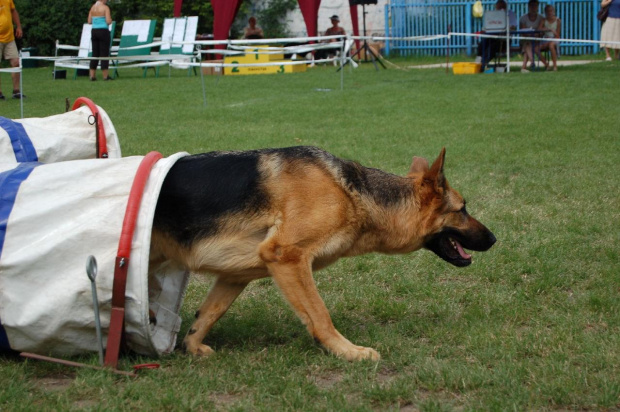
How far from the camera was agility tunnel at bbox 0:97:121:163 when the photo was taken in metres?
5.01

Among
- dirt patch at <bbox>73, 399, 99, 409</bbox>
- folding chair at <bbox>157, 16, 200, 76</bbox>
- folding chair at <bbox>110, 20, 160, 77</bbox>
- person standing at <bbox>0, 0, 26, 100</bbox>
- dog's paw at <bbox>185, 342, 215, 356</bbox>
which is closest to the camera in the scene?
dirt patch at <bbox>73, 399, 99, 409</bbox>

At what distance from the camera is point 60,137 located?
5477 millimetres

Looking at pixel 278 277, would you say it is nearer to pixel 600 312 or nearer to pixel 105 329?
pixel 105 329

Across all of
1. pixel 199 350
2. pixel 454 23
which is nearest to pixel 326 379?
pixel 199 350

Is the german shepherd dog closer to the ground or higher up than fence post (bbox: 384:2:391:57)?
closer to the ground

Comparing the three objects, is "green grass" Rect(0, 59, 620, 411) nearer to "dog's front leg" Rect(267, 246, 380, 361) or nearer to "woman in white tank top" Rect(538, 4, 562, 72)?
"dog's front leg" Rect(267, 246, 380, 361)

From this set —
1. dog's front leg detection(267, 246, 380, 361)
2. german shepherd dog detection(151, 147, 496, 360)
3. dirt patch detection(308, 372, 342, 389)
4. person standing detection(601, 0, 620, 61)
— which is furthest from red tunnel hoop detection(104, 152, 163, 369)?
person standing detection(601, 0, 620, 61)

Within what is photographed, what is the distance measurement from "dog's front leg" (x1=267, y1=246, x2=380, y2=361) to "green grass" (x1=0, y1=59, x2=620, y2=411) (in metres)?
0.10

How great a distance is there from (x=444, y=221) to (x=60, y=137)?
9.46 feet

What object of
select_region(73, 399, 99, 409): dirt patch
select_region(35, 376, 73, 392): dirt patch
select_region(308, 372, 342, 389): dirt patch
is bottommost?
select_region(308, 372, 342, 389): dirt patch

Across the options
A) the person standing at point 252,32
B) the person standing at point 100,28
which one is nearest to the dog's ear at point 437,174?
the person standing at point 100,28

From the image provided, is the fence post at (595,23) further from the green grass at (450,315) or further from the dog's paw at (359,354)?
the dog's paw at (359,354)

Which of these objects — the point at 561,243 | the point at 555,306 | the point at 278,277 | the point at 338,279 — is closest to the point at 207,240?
the point at 278,277

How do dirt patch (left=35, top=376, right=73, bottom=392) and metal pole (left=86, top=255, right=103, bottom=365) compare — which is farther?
dirt patch (left=35, top=376, right=73, bottom=392)
